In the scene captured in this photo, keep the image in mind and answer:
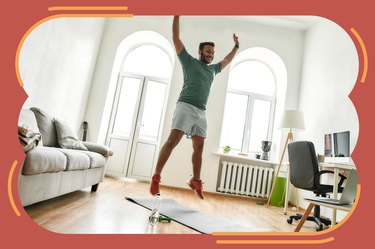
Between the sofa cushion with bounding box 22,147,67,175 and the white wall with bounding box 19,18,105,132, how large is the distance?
2.99ft

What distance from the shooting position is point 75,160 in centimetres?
186

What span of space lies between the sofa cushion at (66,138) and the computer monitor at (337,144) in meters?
2.37

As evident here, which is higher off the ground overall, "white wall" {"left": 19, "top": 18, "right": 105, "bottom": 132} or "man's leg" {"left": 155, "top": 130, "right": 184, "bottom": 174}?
"white wall" {"left": 19, "top": 18, "right": 105, "bottom": 132}

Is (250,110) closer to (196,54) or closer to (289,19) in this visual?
(196,54)

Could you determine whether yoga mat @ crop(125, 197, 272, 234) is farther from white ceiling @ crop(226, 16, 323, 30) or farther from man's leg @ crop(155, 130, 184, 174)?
white ceiling @ crop(226, 16, 323, 30)

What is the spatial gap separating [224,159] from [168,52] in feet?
6.05

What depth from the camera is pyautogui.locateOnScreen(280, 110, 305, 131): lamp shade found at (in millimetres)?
3209

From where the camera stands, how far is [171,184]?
3.63 meters

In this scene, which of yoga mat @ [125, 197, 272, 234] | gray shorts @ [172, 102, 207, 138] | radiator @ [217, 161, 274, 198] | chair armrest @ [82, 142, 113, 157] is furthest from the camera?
radiator @ [217, 161, 274, 198]

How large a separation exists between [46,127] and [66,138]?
0.18m

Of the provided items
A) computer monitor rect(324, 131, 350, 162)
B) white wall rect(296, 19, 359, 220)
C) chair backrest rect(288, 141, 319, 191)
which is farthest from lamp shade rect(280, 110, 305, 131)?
chair backrest rect(288, 141, 319, 191)

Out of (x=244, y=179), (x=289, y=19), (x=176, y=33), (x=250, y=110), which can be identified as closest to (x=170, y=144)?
(x=176, y=33)

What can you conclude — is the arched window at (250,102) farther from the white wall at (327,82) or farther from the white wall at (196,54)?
the white wall at (327,82)
